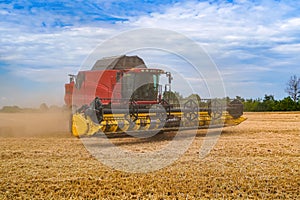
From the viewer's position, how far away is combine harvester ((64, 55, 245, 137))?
10.1 m

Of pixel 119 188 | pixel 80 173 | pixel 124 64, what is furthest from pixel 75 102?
pixel 119 188

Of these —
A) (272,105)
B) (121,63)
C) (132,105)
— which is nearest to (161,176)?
(132,105)

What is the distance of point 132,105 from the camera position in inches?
427

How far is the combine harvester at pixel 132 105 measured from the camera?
10070 millimetres

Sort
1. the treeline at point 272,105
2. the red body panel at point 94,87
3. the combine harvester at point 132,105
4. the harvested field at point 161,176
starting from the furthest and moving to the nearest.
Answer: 1. the treeline at point 272,105
2. the red body panel at point 94,87
3. the combine harvester at point 132,105
4. the harvested field at point 161,176

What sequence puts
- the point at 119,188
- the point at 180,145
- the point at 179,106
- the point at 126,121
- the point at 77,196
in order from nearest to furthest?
the point at 77,196
the point at 119,188
the point at 180,145
the point at 126,121
the point at 179,106

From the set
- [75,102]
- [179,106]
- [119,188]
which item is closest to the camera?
[119,188]

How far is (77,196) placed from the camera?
4.84m

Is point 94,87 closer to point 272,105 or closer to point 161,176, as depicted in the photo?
point 161,176

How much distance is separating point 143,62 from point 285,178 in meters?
9.56

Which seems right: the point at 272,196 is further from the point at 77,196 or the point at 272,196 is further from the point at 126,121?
the point at 126,121

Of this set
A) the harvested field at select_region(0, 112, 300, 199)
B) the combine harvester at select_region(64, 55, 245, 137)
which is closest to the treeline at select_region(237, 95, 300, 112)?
the combine harvester at select_region(64, 55, 245, 137)

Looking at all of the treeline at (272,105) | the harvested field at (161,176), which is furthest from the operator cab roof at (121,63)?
the treeline at (272,105)

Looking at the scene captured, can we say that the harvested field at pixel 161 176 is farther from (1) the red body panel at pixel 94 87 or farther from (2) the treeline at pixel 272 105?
(2) the treeline at pixel 272 105
